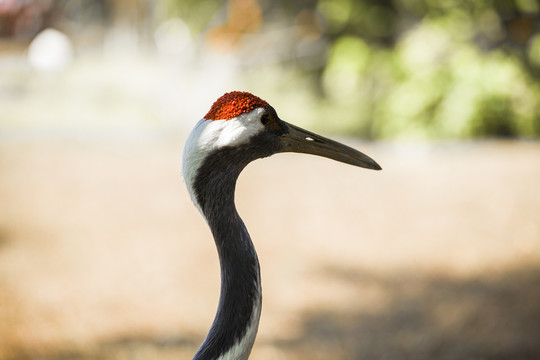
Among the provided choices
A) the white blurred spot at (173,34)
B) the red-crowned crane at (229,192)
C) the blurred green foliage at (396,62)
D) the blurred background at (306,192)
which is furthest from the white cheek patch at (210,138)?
the white blurred spot at (173,34)

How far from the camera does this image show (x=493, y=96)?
938cm

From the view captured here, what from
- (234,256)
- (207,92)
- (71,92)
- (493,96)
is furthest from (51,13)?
(234,256)

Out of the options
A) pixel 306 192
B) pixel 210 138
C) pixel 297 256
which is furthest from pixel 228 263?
pixel 306 192

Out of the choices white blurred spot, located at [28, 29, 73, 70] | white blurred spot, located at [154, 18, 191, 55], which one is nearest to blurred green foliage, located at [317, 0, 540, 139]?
white blurred spot, located at [28, 29, 73, 70]

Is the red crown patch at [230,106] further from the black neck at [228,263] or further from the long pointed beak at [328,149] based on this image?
the long pointed beak at [328,149]

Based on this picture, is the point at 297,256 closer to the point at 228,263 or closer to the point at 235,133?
the point at 228,263

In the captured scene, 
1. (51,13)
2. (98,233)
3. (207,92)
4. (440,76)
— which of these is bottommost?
(98,233)

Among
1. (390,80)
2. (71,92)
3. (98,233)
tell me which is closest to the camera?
(98,233)

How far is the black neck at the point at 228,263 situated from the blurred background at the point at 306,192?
2.79 m

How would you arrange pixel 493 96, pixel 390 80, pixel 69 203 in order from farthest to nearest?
pixel 390 80, pixel 493 96, pixel 69 203

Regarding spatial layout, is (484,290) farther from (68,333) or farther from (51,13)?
(51,13)

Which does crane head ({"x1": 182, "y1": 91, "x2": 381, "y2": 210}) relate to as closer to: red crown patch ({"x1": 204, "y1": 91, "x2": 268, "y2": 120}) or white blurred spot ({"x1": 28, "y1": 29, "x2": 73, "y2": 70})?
red crown patch ({"x1": 204, "y1": 91, "x2": 268, "y2": 120})

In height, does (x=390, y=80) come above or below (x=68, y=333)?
above

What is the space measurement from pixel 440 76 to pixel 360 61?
1.73m
